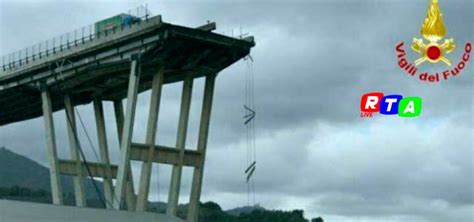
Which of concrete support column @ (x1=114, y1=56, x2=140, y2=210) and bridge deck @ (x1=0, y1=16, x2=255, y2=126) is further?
concrete support column @ (x1=114, y1=56, x2=140, y2=210)

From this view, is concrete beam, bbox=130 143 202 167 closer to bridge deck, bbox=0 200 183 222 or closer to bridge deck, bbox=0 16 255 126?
bridge deck, bbox=0 16 255 126

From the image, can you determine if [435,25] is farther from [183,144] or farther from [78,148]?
[78,148]

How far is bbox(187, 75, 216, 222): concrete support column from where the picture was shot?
266 ft

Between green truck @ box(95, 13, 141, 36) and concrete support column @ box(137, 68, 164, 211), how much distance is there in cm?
580

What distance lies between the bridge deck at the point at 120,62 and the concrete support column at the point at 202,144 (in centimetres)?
195

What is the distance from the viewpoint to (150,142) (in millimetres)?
75312

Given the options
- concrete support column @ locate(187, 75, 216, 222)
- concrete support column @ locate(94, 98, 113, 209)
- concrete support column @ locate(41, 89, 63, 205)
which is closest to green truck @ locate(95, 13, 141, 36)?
concrete support column @ locate(187, 75, 216, 222)

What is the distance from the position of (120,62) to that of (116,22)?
146 inches

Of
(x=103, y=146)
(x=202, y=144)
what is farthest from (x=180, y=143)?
(x=103, y=146)

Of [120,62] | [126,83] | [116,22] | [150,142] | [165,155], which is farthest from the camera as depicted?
[126,83]

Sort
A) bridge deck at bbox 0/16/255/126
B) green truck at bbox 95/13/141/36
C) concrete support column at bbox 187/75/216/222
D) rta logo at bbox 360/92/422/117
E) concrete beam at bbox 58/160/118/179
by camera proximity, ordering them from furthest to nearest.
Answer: concrete beam at bbox 58/160/118/179 < concrete support column at bbox 187/75/216/222 < green truck at bbox 95/13/141/36 < bridge deck at bbox 0/16/255/126 < rta logo at bbox 360/92/422/117

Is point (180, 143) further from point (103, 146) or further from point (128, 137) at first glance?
point (103, 146)

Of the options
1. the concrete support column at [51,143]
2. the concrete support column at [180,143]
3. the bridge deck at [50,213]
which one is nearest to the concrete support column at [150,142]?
the concrete support column at [180,143]

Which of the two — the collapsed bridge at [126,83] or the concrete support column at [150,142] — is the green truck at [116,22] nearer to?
the collapsed bridge at [126,83]
